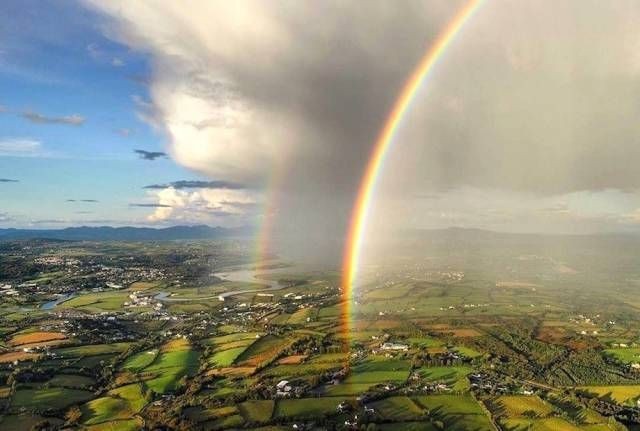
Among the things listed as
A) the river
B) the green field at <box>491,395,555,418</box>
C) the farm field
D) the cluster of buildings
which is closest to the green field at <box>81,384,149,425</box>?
the farm field

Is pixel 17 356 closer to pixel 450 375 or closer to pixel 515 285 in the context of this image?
pixel 450 375

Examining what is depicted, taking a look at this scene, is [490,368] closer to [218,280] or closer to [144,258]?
[218,280]

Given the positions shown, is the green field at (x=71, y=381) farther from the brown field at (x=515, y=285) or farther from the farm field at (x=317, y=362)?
the brown field at (x=515, y=285)

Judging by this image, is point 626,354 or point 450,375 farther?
point 626,354

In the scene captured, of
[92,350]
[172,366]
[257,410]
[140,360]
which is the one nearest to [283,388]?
[257,410]

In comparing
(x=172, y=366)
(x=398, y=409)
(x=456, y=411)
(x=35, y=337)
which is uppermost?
(x=35, y=337)

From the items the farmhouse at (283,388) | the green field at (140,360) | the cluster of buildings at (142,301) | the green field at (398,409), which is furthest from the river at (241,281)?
the green field at (398,409)
